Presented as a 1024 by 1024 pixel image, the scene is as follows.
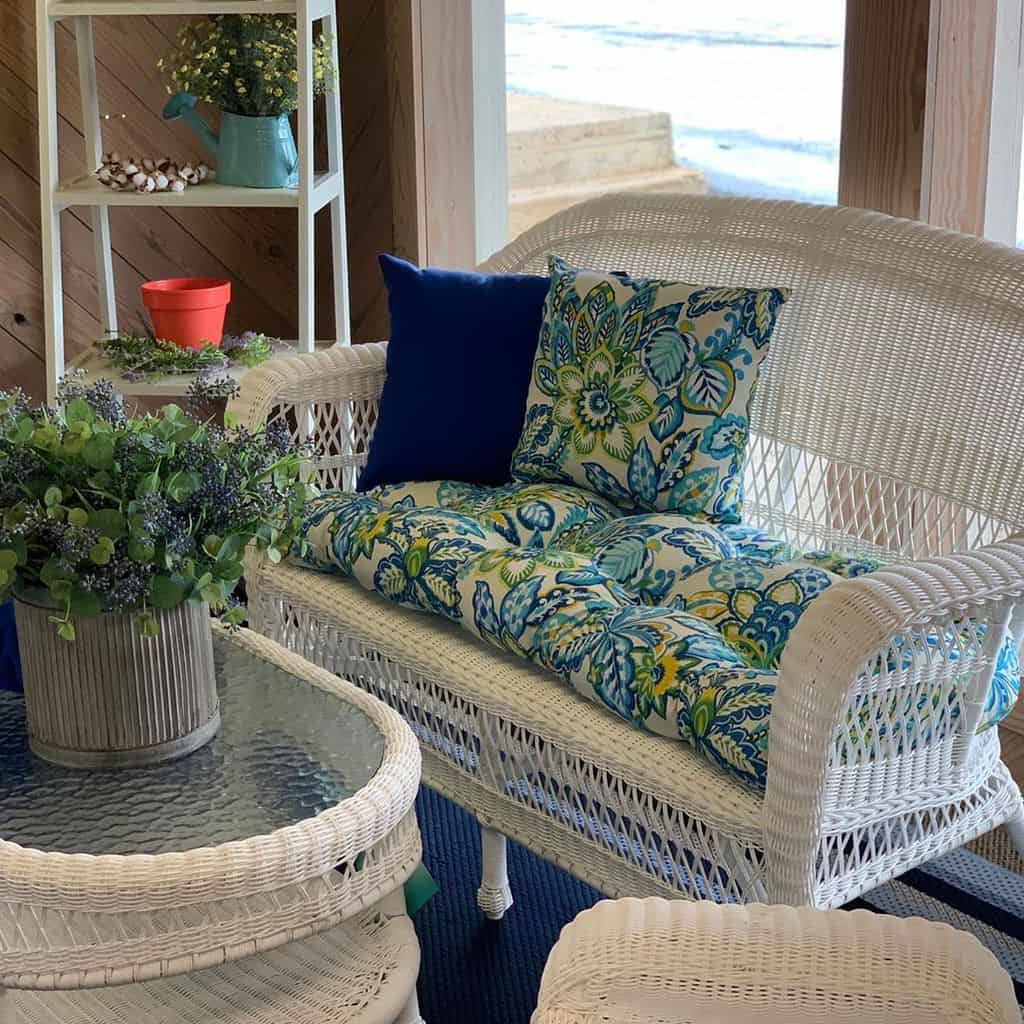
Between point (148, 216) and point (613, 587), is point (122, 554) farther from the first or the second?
point (148, 216)

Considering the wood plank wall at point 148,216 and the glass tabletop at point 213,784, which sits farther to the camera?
the wood plank wall at point 148,216

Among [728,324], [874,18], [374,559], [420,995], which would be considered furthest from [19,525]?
[874,18]

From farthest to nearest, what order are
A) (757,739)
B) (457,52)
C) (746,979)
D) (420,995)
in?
(457,52) < (420,995) < (757,739) < (746,979)

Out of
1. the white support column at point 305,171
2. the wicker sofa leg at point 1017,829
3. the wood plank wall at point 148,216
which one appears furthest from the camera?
the wood plank wall at point 148,216

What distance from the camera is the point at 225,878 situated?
1.35 meters

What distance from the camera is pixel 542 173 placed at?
3.46 meters

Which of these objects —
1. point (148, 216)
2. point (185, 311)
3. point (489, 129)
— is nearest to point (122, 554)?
point (185, 311)

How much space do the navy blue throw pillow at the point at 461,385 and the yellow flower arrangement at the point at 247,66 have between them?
855 mm

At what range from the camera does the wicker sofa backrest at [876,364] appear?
6.37ft

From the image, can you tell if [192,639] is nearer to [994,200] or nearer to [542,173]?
[994,200]

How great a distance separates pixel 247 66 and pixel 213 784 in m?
1.87

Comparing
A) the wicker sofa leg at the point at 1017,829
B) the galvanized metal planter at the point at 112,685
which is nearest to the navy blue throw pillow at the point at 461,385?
the galvanized metal planter at the point at 112,685

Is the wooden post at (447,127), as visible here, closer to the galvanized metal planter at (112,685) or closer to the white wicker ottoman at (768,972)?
the galvanized metal planter at (112,685)

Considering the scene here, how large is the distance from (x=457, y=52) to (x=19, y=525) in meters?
2.18
